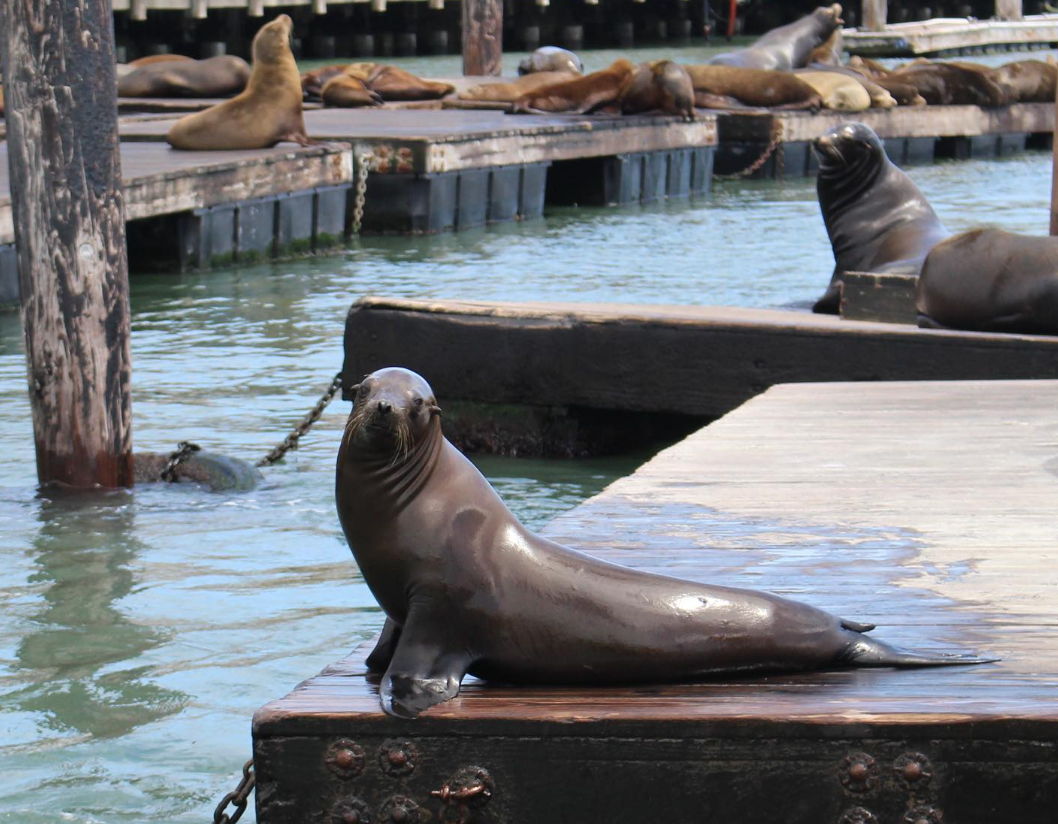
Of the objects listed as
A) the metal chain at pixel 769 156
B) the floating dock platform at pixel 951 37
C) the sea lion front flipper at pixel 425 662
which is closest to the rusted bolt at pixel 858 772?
the sea lion front flipper at pixel 425 662

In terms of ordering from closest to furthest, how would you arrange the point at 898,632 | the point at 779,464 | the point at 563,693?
1. the point at 563,693
2. the point at 898,632
3. the point at 779,464

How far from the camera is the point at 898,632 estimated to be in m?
3.01

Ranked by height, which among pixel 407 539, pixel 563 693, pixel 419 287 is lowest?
pixel 419 287

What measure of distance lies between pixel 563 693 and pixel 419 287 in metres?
8.93

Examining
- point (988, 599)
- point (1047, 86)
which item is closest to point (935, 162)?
point (1047, 86)

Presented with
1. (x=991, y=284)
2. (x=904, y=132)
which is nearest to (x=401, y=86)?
(x=904, y=132)

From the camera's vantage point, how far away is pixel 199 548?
571 centimetres

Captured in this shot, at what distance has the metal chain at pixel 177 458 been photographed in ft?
21.2

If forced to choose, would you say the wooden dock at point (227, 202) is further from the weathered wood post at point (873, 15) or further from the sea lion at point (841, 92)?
the weathered wood post at point (873, 15)

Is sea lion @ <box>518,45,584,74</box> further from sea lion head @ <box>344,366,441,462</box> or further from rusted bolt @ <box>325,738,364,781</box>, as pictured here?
rusted bolt @ <box>325,738,364,781</box>

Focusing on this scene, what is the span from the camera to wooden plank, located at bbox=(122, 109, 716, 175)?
14.2 m

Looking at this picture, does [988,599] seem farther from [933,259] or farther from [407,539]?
[933,259]

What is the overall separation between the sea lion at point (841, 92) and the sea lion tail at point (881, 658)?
16963 mm

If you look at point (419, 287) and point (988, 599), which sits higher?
point (988, 599)
